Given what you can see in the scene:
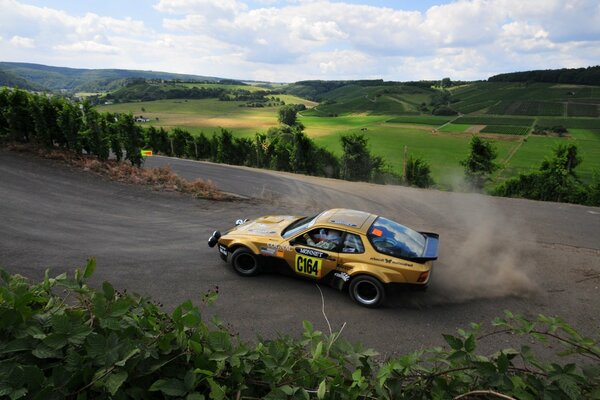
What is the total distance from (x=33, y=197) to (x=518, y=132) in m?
86.1

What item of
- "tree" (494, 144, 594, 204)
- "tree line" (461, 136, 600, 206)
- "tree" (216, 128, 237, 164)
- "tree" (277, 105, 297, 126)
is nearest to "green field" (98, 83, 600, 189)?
"tree" (277, 105, 297, 126)

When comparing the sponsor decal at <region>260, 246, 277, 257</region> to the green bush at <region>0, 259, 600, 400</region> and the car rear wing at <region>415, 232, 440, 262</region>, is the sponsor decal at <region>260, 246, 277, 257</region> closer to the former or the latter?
the car rear wing at <region>415, 232, 440, 262</region>

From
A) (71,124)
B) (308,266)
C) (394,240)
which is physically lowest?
(308,266)

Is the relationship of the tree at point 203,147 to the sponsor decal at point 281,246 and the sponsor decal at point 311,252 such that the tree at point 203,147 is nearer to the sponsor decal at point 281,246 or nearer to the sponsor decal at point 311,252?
the sponsor decal at point 281,246

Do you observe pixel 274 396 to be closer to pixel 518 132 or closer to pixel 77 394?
pixel 77 394

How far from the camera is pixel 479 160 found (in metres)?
28.6

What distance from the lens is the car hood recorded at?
26.1ft

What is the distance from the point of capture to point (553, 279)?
838 centimetres

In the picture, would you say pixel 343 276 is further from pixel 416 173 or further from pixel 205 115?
pixel 205 115

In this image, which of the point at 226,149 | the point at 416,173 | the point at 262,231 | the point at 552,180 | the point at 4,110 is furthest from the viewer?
the point at 226,149

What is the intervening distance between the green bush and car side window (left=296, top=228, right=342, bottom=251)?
211 inches

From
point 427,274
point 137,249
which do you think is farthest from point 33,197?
point 427,274

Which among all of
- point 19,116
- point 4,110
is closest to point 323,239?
point 19,116

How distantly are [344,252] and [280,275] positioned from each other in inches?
65.9
